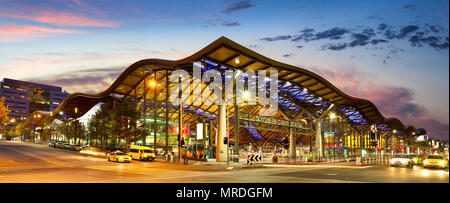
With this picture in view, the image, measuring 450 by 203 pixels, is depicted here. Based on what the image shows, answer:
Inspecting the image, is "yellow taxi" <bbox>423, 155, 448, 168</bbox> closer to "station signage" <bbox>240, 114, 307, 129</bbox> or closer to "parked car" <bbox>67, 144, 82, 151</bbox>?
"station signage" <bbox>240, 114, 307, 129</bbox>

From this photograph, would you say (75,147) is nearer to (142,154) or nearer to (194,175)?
(142,154)

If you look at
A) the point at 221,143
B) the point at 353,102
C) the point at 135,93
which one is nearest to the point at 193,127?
the point at 135,93

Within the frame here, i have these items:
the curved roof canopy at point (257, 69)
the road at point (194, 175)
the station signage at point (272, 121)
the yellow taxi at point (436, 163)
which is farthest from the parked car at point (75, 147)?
the yellow taxi at point (436, 163)

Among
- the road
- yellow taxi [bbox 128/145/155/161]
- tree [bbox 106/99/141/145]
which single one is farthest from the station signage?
the road

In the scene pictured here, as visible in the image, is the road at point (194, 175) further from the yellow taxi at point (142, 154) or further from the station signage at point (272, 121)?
the station signage at point (272, 121)

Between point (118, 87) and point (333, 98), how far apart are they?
41.5m

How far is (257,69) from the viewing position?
41812mm

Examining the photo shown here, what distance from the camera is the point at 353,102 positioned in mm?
68688

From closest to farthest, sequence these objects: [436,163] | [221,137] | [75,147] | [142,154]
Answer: [436,163] → [142,154] → [221,137] → [75,147]

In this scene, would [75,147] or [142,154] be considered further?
[75,147]

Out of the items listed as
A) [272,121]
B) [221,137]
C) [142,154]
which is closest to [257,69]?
[221,137]

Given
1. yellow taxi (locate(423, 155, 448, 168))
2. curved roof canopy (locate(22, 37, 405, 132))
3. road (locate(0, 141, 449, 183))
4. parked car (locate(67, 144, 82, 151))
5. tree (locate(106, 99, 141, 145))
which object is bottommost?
parked car (locate(67, 144, 82, 151))

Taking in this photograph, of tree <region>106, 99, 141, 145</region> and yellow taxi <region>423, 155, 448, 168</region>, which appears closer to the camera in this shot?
yellow taxi <region>423, 155, 448, 168</region>

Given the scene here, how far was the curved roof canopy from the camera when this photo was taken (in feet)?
120
